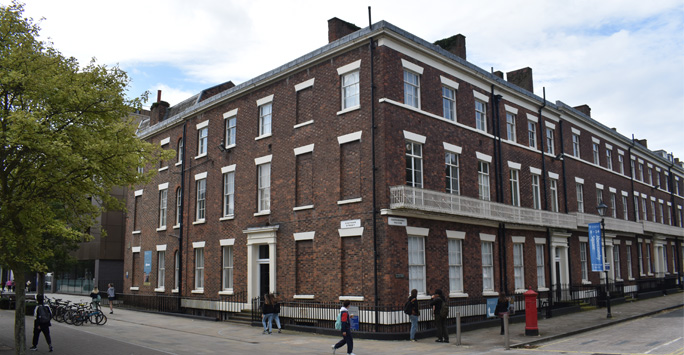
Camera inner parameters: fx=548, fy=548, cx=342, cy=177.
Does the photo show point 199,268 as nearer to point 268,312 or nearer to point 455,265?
point 268,312

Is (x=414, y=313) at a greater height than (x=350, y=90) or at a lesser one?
lesser

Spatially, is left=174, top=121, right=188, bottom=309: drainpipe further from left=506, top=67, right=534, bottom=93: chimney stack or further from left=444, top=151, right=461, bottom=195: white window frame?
left=506, top=67, right=534, bottom=93: chimney stack

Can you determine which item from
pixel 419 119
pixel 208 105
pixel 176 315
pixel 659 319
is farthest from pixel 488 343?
pixel 208 105

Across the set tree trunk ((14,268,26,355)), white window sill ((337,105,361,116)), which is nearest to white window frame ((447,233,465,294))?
white window sill ((337,105,361,116))

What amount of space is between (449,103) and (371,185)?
6.20 metres

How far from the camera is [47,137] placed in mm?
12594

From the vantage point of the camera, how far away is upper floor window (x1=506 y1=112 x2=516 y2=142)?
26.7 m

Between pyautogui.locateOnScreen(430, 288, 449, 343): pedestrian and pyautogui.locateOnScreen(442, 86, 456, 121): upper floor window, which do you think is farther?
pyautogui.locateOnScreen(442, 86, 456, 121): upper floor window

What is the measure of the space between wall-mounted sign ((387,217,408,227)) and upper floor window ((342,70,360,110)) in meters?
4.62

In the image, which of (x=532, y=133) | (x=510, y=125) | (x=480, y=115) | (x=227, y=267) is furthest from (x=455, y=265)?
(x=227, y=267)

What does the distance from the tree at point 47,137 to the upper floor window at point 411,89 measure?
402 inches

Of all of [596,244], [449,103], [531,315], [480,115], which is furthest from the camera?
[480,115]

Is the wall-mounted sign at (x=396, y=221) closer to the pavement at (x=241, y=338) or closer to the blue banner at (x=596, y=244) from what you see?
the pavement at (x=241, y=338)

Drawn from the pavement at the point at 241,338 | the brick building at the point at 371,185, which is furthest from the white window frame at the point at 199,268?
the pavement at the point at 241,338
